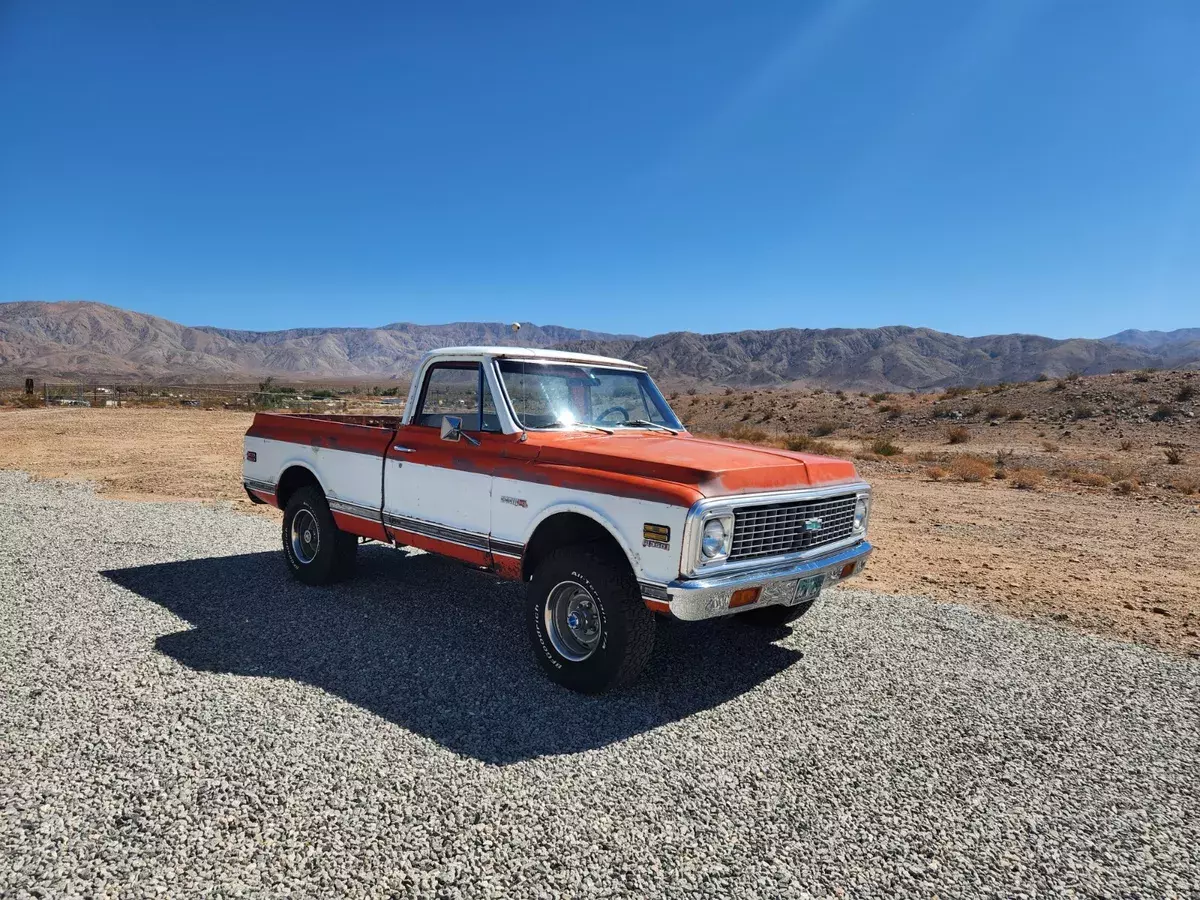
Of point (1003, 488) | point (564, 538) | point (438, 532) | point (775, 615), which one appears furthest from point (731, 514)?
point (1003, 488)

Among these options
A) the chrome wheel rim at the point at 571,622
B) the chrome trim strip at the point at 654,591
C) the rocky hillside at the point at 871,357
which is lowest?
the chrome wheel rim at the point at 571,622

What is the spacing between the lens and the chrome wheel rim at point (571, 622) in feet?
14.3

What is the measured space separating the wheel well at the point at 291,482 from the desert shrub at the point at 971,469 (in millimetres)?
15259

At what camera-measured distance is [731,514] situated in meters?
3.94

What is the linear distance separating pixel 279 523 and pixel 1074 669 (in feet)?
29.0

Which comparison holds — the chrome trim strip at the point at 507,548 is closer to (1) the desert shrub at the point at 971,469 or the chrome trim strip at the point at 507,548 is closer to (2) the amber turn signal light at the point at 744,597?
(2) the amber turn signal light at the point at 744,597

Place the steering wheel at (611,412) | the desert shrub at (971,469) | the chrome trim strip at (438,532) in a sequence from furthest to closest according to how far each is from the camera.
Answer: the desert shrub at (971,469)
the steering wheel at (611,412)
the chrome trim strip at (438,532)

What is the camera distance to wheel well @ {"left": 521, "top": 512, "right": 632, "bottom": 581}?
14.1 ft

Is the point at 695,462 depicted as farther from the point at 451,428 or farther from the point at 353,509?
the point at 353,509

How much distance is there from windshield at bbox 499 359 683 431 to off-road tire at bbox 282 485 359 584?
2290 mm

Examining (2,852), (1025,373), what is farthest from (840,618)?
(1025,373)

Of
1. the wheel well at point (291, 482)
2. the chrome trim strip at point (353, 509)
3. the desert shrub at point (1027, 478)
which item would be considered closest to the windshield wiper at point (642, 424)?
the chrome trim strip at point (353, 509)

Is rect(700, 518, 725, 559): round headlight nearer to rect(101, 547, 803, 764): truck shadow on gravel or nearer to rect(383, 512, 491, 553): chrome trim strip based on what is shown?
rect(101, 547, 803, 764): truck shadow on gravel

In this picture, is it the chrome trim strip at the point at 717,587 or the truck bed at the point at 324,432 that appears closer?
the chrome trim strip at the point at 717,587
